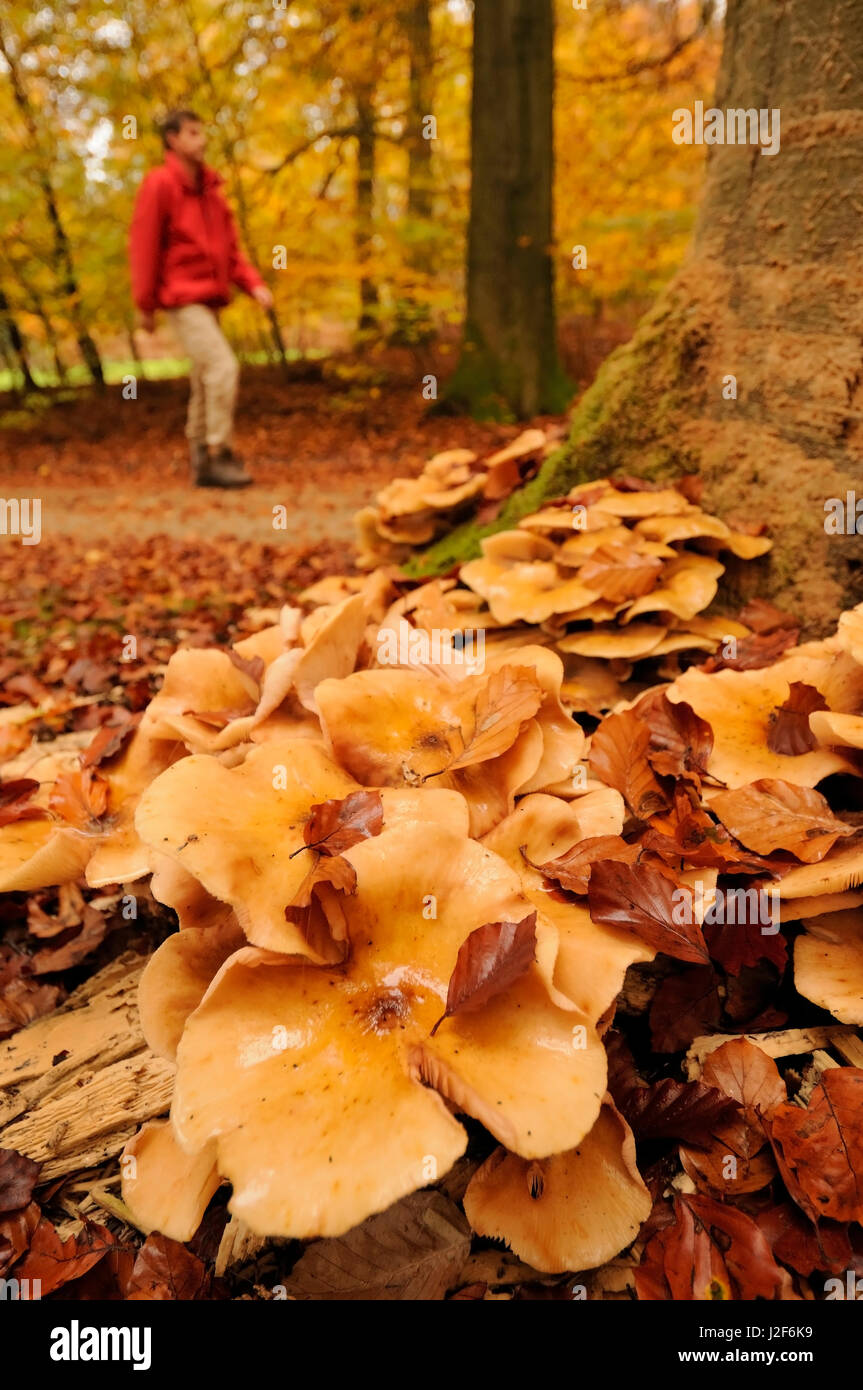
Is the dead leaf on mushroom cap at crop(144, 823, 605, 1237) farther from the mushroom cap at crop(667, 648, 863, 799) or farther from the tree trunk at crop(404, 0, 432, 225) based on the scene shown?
the tree trunk at crop(404, 0, 432, 225)

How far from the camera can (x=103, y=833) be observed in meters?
2.28

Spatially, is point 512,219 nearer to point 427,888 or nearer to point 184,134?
point 184,134

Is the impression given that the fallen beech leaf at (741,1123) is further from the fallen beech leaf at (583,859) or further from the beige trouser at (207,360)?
the beige trouser at (207,360)

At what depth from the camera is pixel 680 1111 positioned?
5.76 ft

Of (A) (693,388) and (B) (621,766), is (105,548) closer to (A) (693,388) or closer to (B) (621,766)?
(A) (693,388)

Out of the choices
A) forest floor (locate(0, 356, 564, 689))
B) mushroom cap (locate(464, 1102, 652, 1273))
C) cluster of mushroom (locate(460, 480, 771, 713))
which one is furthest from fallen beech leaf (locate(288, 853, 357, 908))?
forest floor (locate(0, 356, 564, 689))

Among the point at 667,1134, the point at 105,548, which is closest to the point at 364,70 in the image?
the point at 105,548

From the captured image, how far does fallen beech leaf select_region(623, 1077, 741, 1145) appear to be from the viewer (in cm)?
175

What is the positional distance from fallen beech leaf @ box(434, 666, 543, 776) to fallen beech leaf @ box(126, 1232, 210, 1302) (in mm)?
1148

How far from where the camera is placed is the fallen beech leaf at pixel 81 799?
92.4 inches

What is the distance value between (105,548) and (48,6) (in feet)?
45.6

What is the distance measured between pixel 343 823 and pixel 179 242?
9361 millimetres

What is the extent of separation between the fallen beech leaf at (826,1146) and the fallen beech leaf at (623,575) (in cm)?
167
